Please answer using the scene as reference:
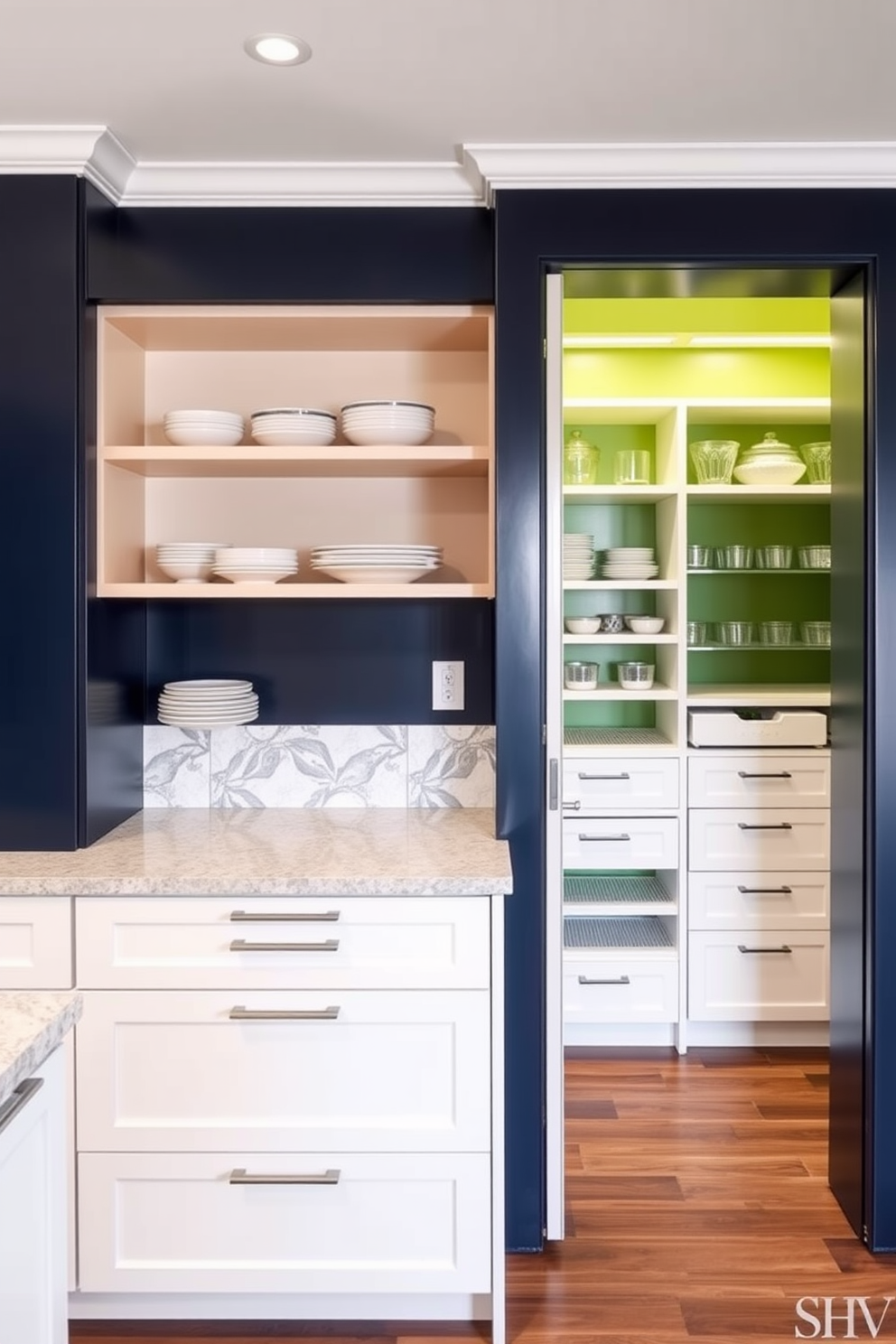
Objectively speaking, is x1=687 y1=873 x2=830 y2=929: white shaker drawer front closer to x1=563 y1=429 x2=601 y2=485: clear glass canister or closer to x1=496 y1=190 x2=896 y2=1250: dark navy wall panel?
x1=496 y1=190 x2=896 y2=1250: dark navy wall panel

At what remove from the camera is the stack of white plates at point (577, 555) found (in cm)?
350

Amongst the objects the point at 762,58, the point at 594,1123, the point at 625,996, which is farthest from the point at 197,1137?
the point at 762,58

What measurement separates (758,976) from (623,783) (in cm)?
77

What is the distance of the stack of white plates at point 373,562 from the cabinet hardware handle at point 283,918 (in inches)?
30.8

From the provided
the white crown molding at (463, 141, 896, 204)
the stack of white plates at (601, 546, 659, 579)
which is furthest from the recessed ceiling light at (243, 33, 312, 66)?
the stack of white plates at (601, 546, 659, 579)

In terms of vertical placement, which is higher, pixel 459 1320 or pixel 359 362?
pixel 359 362

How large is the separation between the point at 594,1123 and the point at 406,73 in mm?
2641

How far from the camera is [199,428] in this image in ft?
8.04

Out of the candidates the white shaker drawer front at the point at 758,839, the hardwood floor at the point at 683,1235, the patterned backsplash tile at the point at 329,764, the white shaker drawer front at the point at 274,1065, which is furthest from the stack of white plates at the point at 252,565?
the white shaker drawer front at the point at 758,839

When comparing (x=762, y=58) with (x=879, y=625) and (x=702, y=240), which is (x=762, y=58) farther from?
(x=879, y=625)

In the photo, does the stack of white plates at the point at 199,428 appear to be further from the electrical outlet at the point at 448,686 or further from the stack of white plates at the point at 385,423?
the electrical outlet at the point at 448,686

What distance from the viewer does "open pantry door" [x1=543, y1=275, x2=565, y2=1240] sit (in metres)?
2.33

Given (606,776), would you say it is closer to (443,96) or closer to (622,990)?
(622,990)

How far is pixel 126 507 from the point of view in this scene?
258cm
